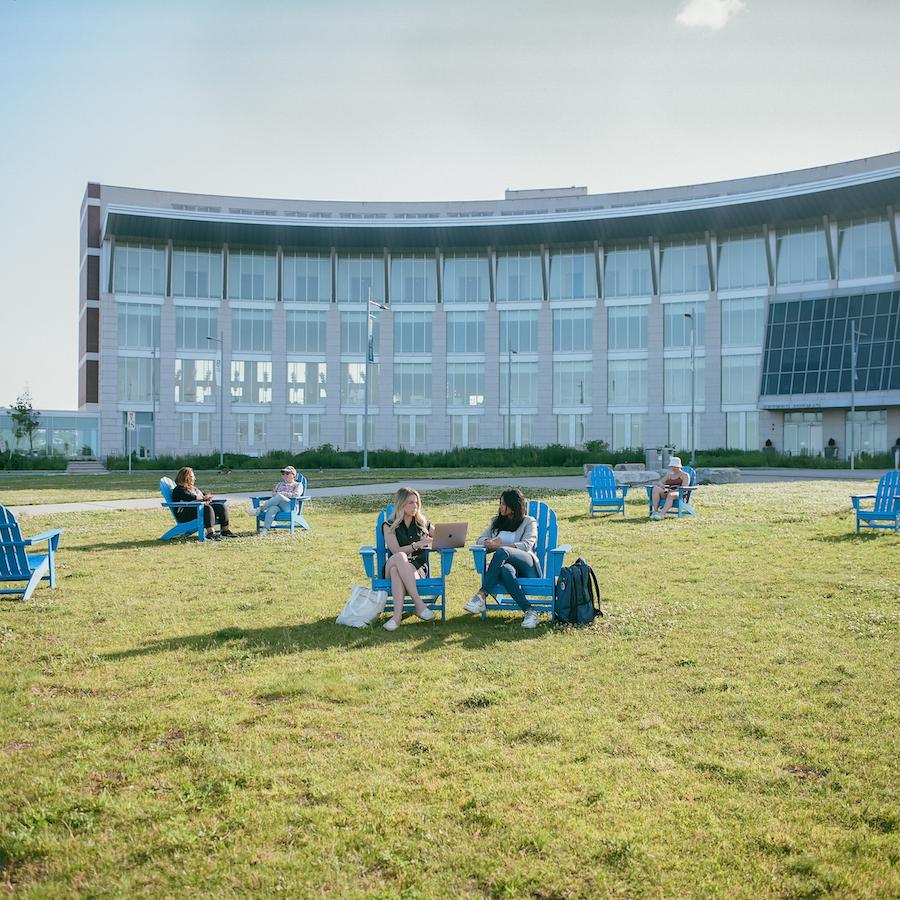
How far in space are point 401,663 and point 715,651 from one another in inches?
96.6

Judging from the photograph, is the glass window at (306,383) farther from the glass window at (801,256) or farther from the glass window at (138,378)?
the glass window at (801,256)

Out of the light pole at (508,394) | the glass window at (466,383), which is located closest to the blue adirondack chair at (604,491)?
the light pole at (508,394)

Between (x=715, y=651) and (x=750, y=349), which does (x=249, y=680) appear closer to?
(x=715, y=651)

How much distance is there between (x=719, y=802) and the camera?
14.1 feet

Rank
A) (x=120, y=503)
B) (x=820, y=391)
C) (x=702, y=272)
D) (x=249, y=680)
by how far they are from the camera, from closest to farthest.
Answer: (x=249, y=680) → (x=120, y=503) → (x=820, y=391) → (x=702, y=272)

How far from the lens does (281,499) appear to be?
15922 mm

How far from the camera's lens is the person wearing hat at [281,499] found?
15.9 meters

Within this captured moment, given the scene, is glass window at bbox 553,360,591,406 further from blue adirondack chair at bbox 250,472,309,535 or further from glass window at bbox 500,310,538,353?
blue adirondack chair at bbox 250,472,309,535

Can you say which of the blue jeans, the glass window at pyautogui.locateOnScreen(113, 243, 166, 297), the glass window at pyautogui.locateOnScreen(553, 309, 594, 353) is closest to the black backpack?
the blue jeans

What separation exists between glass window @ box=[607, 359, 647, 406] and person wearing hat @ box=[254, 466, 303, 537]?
48868 millimetres

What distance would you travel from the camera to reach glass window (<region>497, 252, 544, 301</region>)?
212 ft

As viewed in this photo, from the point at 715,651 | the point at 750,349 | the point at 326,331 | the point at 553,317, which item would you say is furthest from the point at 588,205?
the point at 715,651

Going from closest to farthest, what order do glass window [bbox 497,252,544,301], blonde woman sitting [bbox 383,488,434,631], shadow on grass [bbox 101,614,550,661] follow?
1. shadow on grass [bbox 101,614,550,661]
2. blonde woman sitting [bbox 383,488,434,631]
3. glass window [bbox 497,252,544,301]

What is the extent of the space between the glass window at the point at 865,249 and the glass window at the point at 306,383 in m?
35.1
